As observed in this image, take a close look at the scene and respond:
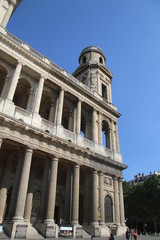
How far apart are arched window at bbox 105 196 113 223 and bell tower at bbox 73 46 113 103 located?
13.6 metres

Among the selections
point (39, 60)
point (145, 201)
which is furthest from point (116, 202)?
point (145, 201)

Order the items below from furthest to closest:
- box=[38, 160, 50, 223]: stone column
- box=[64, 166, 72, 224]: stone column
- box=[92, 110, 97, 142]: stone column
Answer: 1. box=[92, 110, 97, 142]: stone column
2. box=[64, 166, 72, 224]: stone column
3. box=[38, 160, 50, 223]: stone column

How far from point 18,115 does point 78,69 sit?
18539mm

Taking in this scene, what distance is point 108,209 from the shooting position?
21.0m

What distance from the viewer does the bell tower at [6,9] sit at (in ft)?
72.7

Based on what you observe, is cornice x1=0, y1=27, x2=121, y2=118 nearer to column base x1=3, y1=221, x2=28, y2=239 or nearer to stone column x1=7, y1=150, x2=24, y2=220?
stone column x1=7, y1=150, x2=24, y2=220

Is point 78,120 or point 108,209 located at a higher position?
point 78,120

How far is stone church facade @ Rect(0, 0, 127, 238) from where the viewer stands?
15.0 metres

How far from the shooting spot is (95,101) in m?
25.2

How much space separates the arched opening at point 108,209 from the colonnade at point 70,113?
20.2ft

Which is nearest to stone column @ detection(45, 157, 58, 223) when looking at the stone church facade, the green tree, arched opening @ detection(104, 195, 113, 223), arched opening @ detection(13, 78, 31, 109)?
the stone church facade

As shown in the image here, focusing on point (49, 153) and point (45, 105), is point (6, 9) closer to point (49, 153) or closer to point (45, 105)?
point (45, 105)

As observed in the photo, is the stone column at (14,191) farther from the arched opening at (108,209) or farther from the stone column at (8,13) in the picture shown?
the stone column at (8,13)

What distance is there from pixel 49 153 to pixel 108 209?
9908mm
